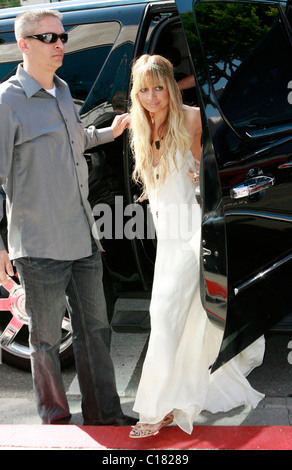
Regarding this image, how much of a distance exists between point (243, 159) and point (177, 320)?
0.74 m

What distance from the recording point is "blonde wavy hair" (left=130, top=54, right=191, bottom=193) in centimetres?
263

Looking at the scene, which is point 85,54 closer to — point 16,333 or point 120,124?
point 120,124

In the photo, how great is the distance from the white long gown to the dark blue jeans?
26 centimetres

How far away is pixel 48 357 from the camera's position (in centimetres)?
278

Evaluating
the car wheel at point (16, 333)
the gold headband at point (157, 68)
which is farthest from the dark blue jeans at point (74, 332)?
the gold headband at point (157, 68)

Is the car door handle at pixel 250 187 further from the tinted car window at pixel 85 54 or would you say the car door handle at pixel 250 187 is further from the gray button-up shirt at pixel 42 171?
the tinted car window at pixel 85 54

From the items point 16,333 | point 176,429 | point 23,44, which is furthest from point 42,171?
point 176,429

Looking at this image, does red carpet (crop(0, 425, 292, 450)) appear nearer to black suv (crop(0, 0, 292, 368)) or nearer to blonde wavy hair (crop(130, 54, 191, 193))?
black suv (crop(0, 0, 292, 368))

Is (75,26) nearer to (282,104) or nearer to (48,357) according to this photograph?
(282,104)

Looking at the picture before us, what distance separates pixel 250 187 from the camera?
99.3 inches

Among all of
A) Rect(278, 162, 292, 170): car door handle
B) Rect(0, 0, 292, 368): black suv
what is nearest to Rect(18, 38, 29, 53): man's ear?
Rect(0, 0, 292, 368): black suv

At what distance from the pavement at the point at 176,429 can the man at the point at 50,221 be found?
13 centimetres

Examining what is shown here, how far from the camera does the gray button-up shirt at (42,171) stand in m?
2.54
